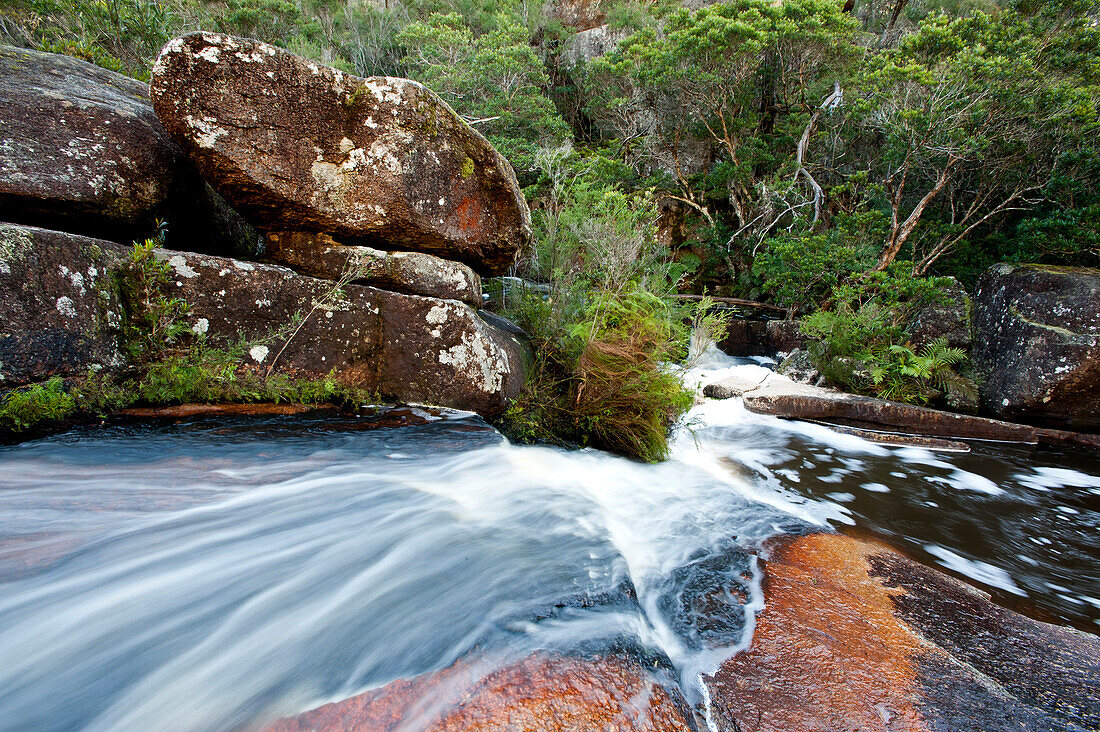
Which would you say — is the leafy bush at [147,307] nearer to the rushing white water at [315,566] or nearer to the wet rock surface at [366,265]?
the rushing white water at [315,566]

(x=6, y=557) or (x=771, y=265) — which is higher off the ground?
(x=771, y=265)

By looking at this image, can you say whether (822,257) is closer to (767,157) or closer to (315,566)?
(767,157)

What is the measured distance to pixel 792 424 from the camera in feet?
25.4

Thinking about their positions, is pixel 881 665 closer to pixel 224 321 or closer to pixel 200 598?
pixel 200 598

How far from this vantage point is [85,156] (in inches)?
145

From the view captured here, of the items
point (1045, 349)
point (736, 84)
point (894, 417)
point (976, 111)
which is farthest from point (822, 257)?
point (736, 84)

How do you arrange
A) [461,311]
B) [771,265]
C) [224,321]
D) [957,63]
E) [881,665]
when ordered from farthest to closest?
[771,265], [957,63], [461,311], [224,321], [881,665]

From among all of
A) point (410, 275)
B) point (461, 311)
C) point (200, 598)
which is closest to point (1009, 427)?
point (461, 311)

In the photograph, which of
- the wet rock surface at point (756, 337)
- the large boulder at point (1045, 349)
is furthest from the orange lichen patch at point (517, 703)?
the wet rock surface at point (756, 337)

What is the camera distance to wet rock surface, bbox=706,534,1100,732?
175 centimetres

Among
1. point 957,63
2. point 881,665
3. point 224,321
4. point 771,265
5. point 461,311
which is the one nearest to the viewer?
point 881,665

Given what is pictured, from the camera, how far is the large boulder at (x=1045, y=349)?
7.00 m

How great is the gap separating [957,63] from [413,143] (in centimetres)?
1127

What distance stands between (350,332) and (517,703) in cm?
361
